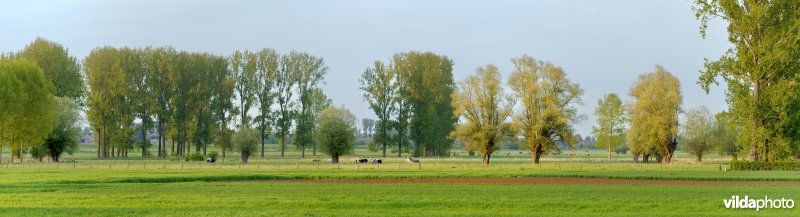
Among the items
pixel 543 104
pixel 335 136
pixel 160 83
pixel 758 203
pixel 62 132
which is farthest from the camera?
pixel 160 83

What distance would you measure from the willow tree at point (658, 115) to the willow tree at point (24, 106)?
6463 centimetres

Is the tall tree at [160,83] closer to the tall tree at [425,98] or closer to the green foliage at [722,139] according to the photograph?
the tall tree at [425,98]

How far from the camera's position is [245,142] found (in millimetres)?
Answer: 92438

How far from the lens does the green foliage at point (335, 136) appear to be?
300 ft

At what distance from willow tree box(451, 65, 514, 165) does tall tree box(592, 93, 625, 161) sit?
32.6 m

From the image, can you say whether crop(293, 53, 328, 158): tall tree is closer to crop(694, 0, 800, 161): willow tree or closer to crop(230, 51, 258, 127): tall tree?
crop(230, 51, 258, 127): tall tree

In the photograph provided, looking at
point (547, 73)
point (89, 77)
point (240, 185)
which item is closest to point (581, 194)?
point (240, 185)

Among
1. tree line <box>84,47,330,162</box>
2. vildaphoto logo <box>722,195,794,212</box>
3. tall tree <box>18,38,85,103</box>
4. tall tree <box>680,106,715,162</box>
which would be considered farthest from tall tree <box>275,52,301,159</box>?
vildaphoto logo <box>722,195,794,212</box>

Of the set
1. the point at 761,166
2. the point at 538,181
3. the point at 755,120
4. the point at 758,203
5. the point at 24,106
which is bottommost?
the point at 538,181

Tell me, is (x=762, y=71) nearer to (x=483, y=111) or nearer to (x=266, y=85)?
(x=483, y=111)

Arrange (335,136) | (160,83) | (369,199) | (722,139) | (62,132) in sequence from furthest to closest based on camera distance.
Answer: (160,83), (722,139), (62,132), (335,136), (369,199)

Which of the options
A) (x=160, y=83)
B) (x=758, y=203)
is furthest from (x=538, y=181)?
(x=160, y=83)

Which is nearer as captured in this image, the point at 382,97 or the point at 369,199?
the point at 369,199

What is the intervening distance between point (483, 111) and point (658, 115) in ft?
68.5
